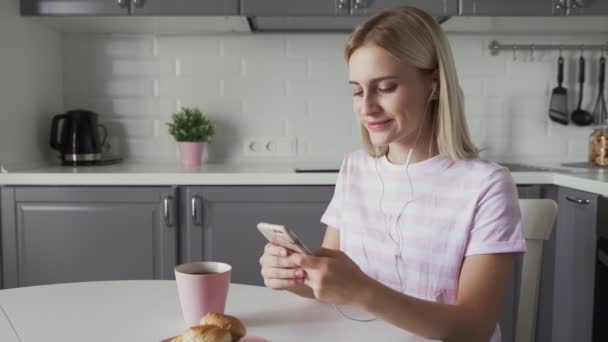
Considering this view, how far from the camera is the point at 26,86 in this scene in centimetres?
244

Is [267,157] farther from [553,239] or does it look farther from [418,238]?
[418,238]

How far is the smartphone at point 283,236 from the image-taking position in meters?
0.75

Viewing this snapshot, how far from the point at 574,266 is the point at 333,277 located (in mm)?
1651

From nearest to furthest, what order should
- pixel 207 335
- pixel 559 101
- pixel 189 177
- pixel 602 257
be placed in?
pixel 207 335 < pixel 602 257 < pixel 189 177 < pixel 559 101

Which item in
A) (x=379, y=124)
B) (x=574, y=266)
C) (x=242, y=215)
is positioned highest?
(x=379, y=124)

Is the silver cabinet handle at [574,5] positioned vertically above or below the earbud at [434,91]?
above

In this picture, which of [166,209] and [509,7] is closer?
[166,209]

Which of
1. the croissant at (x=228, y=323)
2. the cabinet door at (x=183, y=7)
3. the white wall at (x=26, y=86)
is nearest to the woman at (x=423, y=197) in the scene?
the croissant at (x=228, y=323)

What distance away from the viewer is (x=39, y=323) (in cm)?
87

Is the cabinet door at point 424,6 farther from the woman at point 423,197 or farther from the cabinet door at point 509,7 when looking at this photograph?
the woman at point 423,197

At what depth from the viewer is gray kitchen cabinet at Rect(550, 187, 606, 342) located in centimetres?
203

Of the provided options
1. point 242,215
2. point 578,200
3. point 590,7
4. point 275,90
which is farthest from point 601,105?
point 242,215

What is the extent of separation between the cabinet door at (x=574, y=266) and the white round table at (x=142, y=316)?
1409mm

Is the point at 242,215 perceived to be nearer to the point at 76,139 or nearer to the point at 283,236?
the point at 76,139
